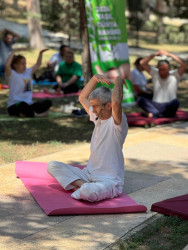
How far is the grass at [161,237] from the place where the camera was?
452 cm

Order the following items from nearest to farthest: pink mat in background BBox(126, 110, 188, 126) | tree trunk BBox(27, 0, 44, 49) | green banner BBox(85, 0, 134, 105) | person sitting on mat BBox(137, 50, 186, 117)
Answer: pink mat in background BBox(126, 110, 188, 126)
person sitting on mat BBox(137, 50, 186, 117)
green banner BBox(85, 0, 134, 105)
tree trunk BBox(27, 0, 44, 49)

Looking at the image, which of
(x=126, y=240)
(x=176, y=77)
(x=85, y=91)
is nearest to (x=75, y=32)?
(x=176, y=77)

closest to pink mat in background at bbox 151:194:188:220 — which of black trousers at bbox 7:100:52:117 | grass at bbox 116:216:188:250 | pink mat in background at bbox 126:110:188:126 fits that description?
grass at bbox 116:216:188:250

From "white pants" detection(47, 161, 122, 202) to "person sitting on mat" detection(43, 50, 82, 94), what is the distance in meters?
8.56

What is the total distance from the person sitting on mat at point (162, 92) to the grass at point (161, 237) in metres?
6.17

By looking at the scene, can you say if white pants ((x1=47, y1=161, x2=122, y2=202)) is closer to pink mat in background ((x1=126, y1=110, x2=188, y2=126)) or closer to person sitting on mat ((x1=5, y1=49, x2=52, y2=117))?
pink mat in background ((x1=126, y1=110, x2=188, y2=126))

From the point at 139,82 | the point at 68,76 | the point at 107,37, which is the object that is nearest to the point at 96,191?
the point at 107,37

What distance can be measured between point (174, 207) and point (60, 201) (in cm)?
111

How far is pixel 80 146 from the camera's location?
872 cm

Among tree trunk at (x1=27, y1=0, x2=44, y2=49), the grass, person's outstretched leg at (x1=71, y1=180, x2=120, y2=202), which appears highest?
tree trunk at (x1=27, y1=0, x2=44, y2=49)

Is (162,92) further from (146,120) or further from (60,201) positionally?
(60,201)

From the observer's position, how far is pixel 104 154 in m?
5.84

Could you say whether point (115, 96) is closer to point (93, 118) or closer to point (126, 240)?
point (93, 118)

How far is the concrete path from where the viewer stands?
15.3 feet
